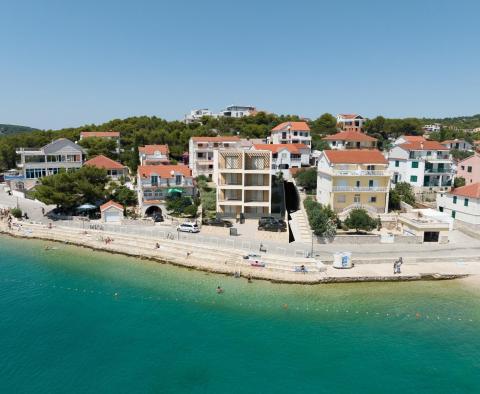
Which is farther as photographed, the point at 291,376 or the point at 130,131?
the point at 130,131

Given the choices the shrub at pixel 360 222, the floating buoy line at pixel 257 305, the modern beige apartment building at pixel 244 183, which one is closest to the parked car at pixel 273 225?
the modern beige apartment building at pixel 244 183

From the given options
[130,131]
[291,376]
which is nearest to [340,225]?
[291,376]

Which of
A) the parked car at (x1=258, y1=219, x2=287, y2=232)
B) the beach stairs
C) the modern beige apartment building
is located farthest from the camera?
the modern beige apartment building

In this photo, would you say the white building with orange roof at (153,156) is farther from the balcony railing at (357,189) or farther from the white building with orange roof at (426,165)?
the white building with orange roof at (426,165)

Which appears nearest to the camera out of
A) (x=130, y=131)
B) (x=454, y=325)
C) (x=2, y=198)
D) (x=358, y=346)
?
(x=358, y=346)

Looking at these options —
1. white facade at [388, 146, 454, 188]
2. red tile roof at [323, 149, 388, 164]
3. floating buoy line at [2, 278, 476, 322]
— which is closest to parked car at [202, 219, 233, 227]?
floating buoy line at [2, 278, 476, 322]

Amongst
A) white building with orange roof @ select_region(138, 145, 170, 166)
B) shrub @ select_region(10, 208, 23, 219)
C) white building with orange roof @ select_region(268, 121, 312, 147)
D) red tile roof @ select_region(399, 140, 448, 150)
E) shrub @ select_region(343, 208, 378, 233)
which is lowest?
shrub @ select_region(10, 208, 23, 219)

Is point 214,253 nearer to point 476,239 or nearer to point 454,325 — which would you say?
point 454,325

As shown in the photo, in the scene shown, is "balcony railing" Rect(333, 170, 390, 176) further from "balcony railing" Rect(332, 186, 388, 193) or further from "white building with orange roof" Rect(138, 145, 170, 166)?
"white building with orange roof" Rect(138, 145, 170, 166)
